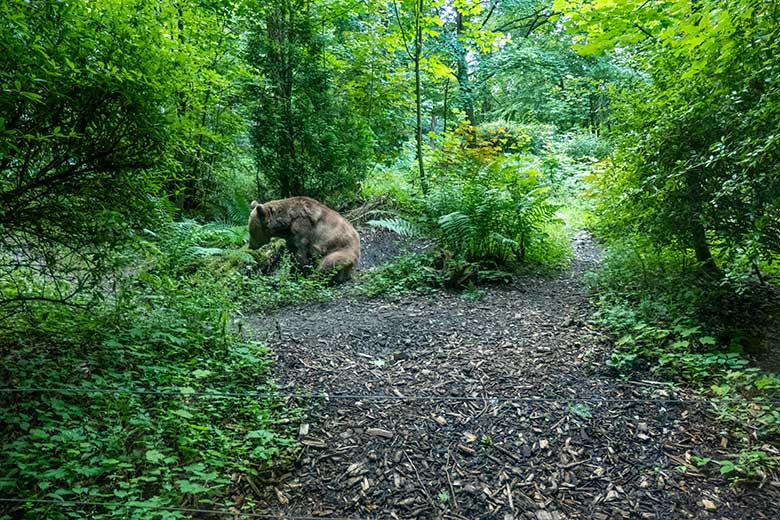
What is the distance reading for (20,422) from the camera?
2287mm

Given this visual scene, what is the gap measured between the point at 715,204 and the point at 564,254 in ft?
11.4

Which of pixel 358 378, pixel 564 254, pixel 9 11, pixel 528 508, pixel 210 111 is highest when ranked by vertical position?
pixel 210 111

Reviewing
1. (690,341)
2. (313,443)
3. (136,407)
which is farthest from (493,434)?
(136,407)

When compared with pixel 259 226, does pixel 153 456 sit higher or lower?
lower

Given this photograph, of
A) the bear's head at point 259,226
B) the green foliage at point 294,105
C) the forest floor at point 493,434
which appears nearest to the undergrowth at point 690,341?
the forest floor at point 493,434

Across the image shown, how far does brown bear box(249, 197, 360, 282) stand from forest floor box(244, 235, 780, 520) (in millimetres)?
2368

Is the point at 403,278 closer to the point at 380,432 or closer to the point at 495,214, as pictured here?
the point at 495,214

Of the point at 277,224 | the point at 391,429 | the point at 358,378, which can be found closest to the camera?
the point at 391,429

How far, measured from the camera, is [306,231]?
685cm

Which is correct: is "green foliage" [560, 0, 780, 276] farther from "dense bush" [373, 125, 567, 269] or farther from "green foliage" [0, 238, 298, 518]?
"green foliage" [0, 238, 298, 518]


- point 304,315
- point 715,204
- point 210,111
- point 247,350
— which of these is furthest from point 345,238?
point 715,204

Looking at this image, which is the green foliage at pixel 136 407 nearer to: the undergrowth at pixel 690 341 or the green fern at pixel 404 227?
the undergrowth at pixel 690 341

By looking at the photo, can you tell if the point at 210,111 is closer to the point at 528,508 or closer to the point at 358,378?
the point at 358,378

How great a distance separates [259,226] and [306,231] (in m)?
0.74
